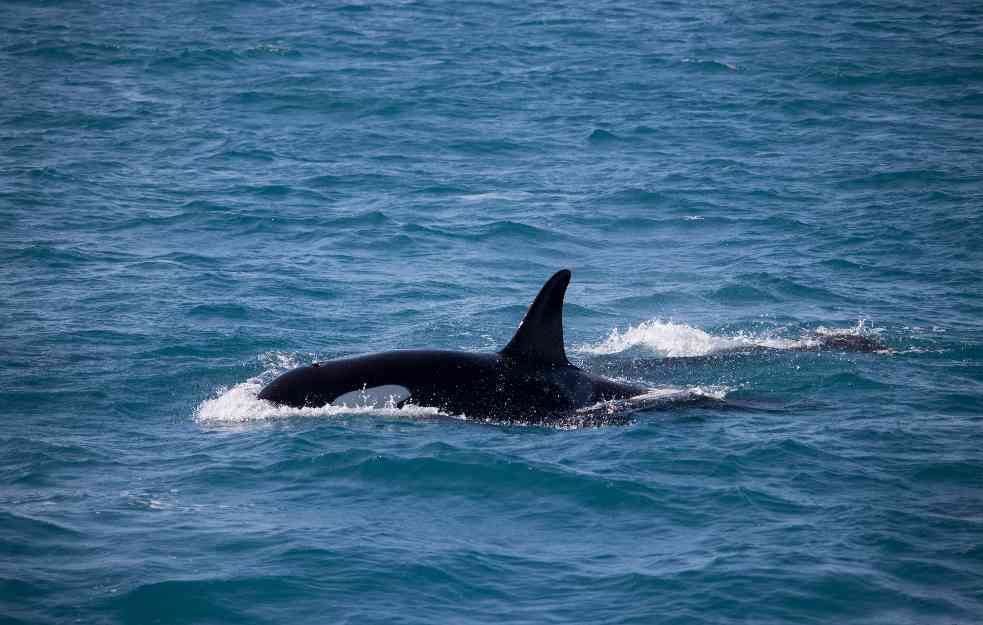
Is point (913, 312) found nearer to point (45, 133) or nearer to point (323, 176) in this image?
point (323, 176)

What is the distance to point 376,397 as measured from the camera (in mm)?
13453

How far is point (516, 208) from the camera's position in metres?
24.9

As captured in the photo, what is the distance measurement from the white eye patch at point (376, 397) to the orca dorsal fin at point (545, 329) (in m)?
1.35

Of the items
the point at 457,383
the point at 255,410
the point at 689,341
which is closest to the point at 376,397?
the point at 457,383

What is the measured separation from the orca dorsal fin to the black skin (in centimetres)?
10

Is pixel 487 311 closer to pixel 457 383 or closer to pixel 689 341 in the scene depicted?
pixel 689 341

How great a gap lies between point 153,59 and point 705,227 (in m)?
20.4

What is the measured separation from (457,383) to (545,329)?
123 cm

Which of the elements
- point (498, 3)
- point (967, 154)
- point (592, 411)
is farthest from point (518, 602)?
point (498, 3)

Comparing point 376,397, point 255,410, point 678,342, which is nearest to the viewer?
point 376,397

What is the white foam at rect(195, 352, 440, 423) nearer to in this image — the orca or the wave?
the orca

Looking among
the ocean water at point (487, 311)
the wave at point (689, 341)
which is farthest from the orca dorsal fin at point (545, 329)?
the wave at point (689, 341)

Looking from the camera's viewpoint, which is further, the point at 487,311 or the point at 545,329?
the point at 487,311

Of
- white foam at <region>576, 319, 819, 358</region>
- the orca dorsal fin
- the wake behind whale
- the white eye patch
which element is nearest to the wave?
white foam at <region>576, 319, 819, 358</region>
